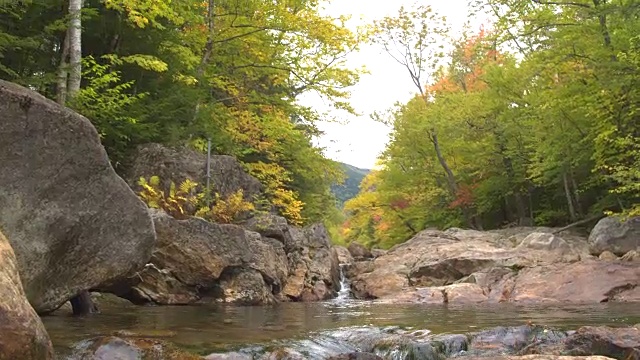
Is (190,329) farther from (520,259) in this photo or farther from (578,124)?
(578,124)

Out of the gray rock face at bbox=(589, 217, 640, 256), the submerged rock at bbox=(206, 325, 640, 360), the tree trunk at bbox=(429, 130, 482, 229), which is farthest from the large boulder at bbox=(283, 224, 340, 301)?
the tree trunk at bbox=(429, 130, 482, 229)

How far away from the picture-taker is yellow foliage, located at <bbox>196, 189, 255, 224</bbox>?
1410 centimetres

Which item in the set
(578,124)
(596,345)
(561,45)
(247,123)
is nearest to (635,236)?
(578,124)

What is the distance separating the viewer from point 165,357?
5.48 meters

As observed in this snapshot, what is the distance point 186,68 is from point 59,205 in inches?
342

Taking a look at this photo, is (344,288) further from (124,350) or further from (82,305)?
(124,350)

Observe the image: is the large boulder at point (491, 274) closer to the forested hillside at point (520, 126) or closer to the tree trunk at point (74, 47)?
the forested hillside at point (520, 126)

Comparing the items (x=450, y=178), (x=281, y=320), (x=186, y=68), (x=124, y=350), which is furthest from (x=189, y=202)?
(x=450, y=178)

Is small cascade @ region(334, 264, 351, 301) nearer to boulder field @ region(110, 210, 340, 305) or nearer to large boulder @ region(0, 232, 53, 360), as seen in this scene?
boulder field @ region(110, 210, 340, 305)

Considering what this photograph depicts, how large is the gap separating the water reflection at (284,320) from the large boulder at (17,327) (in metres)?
1.04

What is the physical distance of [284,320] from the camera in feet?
30.8

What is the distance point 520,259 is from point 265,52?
10.5 metres

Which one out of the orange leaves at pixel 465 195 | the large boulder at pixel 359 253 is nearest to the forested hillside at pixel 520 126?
the orange leaves at pixel 465 195

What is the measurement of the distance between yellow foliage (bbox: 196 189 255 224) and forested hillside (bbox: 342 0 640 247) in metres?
9.69
